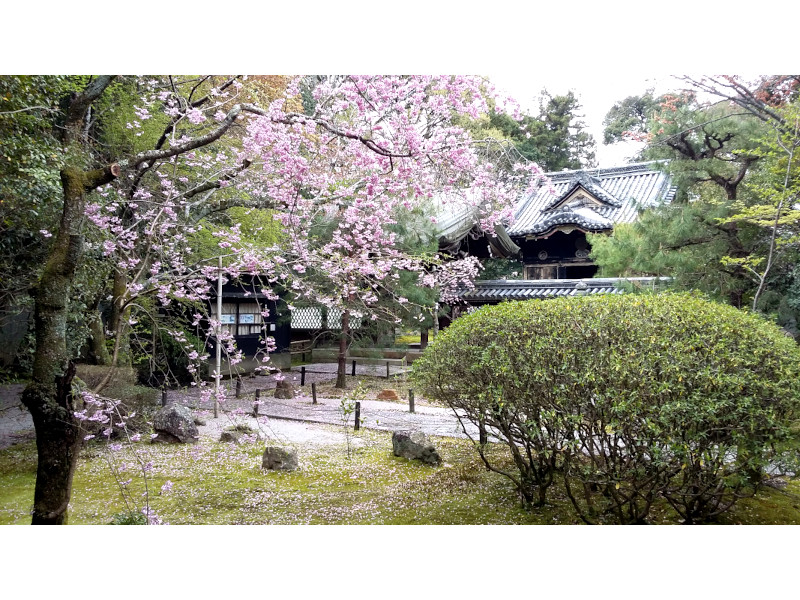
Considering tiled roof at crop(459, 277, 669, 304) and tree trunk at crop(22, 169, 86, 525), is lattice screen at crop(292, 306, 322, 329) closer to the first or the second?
tiled roof at crop(459, 277, 669, 304)

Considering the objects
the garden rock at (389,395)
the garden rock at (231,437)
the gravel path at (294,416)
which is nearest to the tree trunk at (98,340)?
the gravel path at (294,416)

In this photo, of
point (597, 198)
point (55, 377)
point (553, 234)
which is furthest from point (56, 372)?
point (597, 198)

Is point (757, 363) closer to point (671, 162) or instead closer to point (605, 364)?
point (605, 364)

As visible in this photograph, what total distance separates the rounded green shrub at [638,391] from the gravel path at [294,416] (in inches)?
50.1

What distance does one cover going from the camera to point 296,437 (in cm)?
467

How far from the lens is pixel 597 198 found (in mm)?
5879

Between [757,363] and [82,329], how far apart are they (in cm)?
428

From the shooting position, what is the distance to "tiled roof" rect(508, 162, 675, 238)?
4.76 m

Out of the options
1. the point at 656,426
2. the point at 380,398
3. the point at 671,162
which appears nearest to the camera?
the point at 656,426

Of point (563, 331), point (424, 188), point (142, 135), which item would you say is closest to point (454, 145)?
point (424, 188)

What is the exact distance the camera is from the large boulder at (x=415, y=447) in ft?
12.7

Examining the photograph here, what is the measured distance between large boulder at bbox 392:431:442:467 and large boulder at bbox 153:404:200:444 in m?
1.62

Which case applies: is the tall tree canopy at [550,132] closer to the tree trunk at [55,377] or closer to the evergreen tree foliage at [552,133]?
the evergreen tree foliage at [552,133]

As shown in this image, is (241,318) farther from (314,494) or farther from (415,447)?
(314,494)
